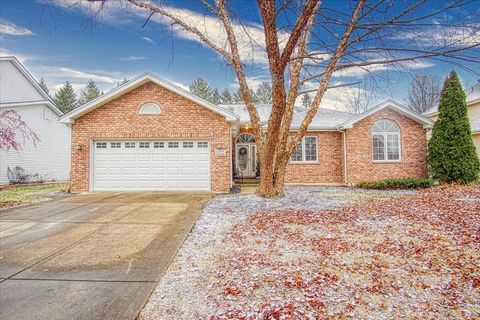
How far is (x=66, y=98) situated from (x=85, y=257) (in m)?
47.0

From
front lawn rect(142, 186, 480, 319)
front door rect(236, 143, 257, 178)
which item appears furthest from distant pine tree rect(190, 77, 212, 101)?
front lawn rect(142, 186, 480, 319)

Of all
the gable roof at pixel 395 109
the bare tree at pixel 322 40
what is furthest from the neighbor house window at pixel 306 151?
the bare tree at pixel 322 40

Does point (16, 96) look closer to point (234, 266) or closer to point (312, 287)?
point (234, 266)

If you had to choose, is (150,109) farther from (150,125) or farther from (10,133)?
(10,133)

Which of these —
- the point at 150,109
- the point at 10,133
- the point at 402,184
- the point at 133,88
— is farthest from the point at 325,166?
the point at 10,133

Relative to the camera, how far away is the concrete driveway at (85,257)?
256 centimetres

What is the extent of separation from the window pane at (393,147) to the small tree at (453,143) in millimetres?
1264

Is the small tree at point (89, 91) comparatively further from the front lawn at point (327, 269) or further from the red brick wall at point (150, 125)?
the front lawn at point (327, 269)

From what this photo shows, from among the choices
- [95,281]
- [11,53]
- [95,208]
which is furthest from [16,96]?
[95,281]

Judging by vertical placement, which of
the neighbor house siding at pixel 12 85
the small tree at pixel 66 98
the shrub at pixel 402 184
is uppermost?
the small tree at pixel 66 98

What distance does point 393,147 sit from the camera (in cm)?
1253

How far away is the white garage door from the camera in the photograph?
10570 mm

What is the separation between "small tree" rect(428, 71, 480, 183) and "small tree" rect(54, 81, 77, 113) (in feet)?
150

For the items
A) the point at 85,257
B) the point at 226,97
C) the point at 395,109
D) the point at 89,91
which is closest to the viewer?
the point at 85,257
